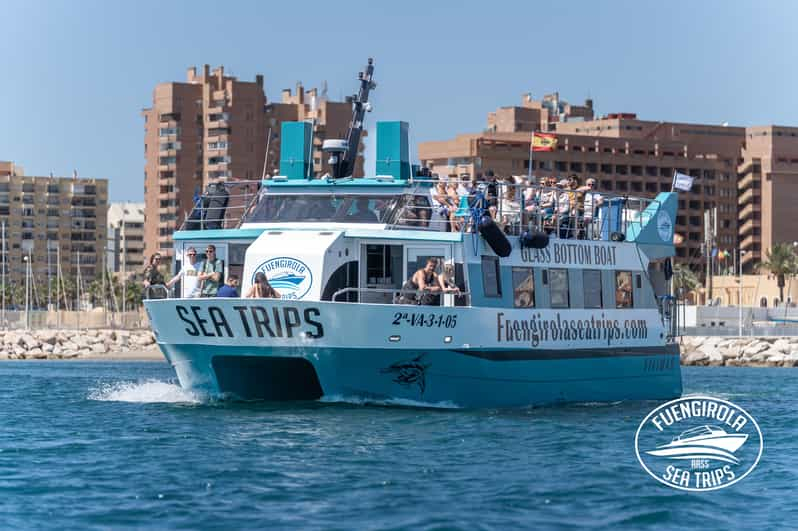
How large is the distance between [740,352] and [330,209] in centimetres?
5519

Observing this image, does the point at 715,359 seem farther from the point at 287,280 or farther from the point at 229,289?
the point at 287,280

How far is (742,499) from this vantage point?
18.1 metres

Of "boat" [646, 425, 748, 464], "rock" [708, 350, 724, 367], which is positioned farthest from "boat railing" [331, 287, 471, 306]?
"rock" [708, 350, 724, 367]

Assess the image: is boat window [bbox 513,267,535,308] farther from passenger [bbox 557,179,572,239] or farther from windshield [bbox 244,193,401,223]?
windshield [bbox 244,193,401,223]

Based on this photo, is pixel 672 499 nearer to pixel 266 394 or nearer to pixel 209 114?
pixel 266 394

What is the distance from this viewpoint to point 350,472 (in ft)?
62.8

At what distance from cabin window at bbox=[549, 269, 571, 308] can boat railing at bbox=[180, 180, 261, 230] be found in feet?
19.3

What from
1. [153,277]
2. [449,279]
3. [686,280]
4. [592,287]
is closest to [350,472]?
[449,279]

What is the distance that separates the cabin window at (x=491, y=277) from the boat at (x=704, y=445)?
181 inches

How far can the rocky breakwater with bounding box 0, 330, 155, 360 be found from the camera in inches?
3497

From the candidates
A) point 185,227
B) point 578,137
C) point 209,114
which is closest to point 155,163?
point 209,114

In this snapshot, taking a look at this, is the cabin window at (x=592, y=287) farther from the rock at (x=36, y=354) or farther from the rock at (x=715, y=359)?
the rock at (x=36, y=354)

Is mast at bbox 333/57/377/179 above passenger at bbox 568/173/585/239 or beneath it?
above

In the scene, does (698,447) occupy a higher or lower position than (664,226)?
lower
